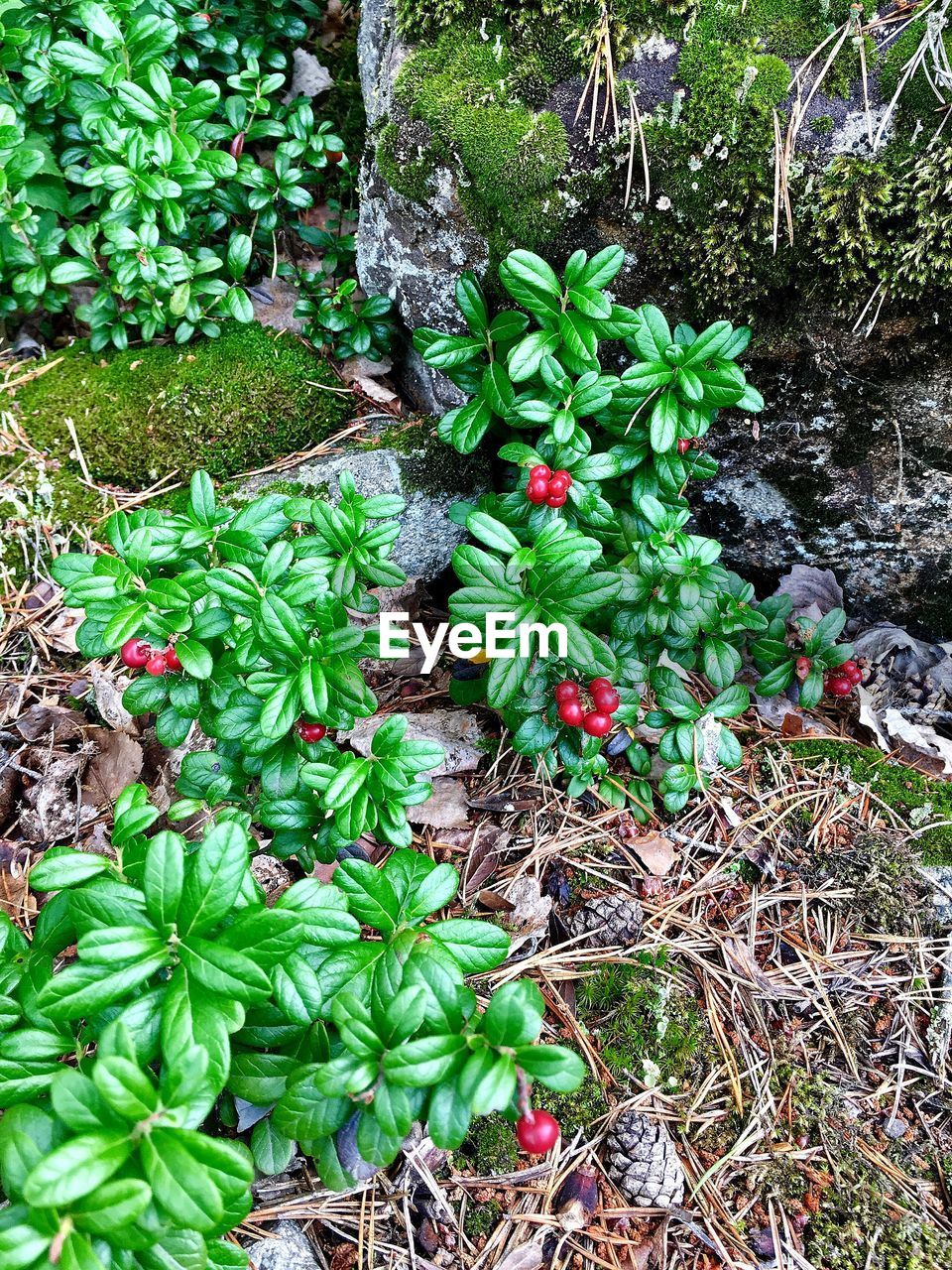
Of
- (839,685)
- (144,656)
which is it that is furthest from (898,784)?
(144,656)

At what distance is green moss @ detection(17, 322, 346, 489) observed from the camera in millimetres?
3525

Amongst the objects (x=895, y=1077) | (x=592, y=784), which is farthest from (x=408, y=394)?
(x=895, y=1077)

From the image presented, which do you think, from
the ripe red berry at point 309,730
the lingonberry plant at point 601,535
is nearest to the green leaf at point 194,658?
the ripe red berry at point 309,730

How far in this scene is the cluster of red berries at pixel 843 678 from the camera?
119 inches

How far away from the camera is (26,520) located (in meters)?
3.37

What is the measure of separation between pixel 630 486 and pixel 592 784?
97 centimetres

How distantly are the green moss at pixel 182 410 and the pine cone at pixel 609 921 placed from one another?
7.04 ft

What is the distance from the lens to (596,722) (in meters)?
2.51

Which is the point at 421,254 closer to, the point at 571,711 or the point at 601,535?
the point at 601,535

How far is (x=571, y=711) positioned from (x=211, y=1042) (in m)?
1.28

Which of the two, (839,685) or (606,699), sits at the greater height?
(606,699)

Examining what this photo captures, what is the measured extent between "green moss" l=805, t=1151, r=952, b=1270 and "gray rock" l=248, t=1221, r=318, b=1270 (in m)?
1.17

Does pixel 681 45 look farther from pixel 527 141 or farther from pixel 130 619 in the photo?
pixel 130 619

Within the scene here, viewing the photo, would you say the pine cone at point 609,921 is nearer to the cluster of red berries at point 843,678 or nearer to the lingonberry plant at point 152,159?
the cluster of red berries at point 843,678
